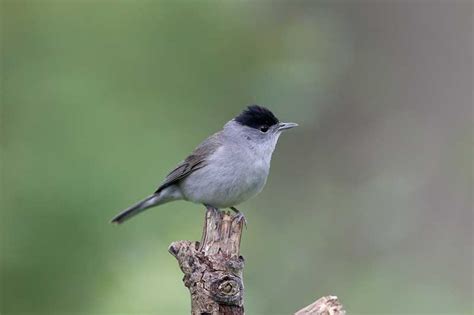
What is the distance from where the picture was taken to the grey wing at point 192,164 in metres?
5.67

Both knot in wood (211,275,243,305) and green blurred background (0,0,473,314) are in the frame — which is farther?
green blurred background (0,0,473,314)

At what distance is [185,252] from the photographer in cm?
364

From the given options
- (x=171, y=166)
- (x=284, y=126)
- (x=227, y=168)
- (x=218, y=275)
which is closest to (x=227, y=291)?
(x=218, y=275)

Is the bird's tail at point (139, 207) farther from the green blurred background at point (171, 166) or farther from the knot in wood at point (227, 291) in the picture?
the knot in wood at point (227, 291)

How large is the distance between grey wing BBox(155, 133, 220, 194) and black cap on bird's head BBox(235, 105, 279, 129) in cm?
31

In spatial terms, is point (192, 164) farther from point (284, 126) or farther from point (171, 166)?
point (284, 126)

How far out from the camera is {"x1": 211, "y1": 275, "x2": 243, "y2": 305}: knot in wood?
3428 millimetres

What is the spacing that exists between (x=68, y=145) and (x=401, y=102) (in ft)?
15.7

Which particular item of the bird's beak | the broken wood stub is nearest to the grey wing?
the bird's beak

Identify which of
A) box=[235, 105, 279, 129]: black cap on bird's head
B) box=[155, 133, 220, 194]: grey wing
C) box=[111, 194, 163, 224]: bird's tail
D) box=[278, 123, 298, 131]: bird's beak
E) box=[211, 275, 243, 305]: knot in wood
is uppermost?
box=[235, 105, 279, 129]: black cap on bird's head

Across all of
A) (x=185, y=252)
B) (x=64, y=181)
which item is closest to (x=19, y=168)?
(x=64, y=181)

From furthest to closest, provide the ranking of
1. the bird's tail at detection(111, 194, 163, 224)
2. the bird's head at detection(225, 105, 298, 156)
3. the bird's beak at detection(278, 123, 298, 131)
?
the bird's head at detection(225, 105, 298, 156) < the bird's beak at detection(278, 123, 298, 131) < the bird's tail at detection(111, 194, 163, 224)

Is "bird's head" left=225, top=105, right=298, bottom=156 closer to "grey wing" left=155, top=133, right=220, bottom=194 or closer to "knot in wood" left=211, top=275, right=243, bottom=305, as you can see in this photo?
"grey wing" left=155, top=133, right=220, bottom=194

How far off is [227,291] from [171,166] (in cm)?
231
